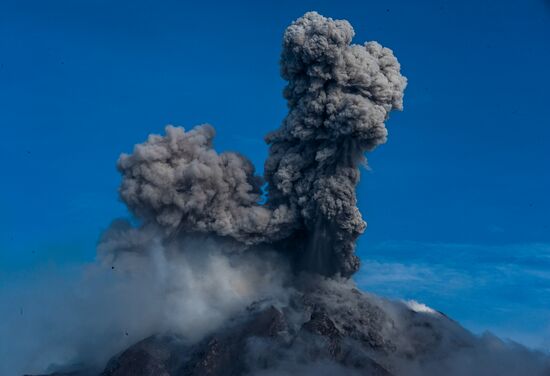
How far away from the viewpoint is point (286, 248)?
217ft

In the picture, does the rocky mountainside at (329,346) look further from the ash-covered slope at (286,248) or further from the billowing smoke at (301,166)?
the billowing smoke at (301,166)

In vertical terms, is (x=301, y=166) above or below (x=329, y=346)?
above

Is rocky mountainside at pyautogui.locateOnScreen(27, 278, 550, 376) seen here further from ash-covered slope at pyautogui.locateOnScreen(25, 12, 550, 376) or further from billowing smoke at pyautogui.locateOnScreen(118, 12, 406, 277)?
billowing smoke at pyautogui.locateOnScreen(118, 12, 406, 277)

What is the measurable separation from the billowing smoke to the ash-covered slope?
0.37ft

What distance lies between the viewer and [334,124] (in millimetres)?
59031

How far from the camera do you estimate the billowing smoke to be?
59562 mm

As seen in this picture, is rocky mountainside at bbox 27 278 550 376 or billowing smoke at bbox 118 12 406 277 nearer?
rocky mountainside at bbox 27 278 550 376

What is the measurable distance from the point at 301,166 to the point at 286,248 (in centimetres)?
814

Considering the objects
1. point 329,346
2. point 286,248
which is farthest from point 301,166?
point 329,346

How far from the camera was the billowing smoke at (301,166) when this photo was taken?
59562 mm

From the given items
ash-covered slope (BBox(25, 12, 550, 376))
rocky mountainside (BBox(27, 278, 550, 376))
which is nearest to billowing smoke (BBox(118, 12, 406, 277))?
ash-covered slope (BBox(25, 12, 550, 376))

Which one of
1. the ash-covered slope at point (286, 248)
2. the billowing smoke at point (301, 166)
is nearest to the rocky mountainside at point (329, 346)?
the ash-covered slope at point (286, 248)

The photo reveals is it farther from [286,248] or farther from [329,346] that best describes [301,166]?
[329,346]

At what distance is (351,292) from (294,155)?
1208 cm
